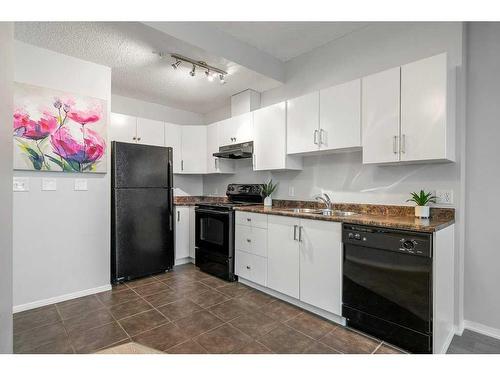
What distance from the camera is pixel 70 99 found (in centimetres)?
270

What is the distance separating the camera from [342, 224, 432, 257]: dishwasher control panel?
171 centimetres

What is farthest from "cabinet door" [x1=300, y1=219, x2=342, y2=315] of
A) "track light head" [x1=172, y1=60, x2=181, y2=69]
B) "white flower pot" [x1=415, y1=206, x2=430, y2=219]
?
"track light head" [x1=172, y1=60, x2=181, y2=69]

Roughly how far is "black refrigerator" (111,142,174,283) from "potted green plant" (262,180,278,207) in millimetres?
1274

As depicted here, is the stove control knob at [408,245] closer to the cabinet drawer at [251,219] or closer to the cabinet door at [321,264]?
the cabinet door at [321,264]

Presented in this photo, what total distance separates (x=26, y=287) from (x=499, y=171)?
4.18 metres

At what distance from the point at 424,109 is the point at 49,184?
11.2 feet

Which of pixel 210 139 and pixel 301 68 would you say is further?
pixel 210 139

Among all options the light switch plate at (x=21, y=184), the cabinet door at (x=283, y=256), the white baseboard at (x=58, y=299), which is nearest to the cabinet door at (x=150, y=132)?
the light switch plate at (x=21, y=184)

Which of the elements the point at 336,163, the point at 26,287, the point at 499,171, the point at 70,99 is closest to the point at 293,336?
the point at 336,163

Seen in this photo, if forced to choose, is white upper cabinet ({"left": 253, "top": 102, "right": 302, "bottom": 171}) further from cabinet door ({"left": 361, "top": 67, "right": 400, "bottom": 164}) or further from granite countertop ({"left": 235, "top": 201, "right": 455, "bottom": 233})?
cabinet door ({"left": 361, "top": 67, "right": 400, "bottom": 164})

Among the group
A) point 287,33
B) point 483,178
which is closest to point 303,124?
point 287,33

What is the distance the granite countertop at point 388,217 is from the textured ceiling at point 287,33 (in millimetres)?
1851

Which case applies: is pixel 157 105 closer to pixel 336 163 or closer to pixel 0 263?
pixel 336 163

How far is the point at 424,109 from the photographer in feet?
6.64
